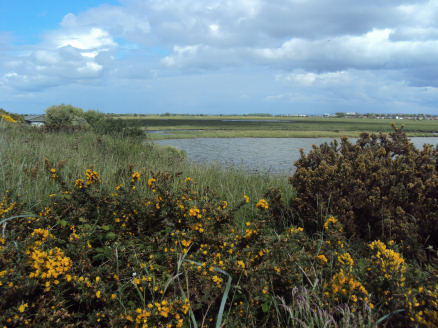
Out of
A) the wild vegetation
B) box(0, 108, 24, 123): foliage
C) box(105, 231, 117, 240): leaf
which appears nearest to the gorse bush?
the wild vegetation

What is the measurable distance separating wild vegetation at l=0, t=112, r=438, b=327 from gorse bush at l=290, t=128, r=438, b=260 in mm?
16

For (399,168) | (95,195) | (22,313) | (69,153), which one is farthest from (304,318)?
(69,153)

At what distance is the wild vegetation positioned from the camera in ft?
6.88

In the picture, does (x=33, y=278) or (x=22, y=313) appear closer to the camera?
(x=22, y=313)

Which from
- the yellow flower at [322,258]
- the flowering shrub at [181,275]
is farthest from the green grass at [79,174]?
the yellow flower at [322,258]

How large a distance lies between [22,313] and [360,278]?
2.47 meters

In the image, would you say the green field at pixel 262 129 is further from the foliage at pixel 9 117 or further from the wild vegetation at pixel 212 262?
the wild vegetation at pixel 212 262

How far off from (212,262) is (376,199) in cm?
235

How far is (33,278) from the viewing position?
212cm

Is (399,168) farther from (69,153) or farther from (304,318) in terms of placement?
(69,153)

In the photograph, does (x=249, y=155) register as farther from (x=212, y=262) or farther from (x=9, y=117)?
(x=212, y=262)

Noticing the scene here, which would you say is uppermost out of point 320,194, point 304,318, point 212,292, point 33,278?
point 320,194

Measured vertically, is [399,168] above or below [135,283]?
above

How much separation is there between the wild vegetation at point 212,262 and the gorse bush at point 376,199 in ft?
0.05
